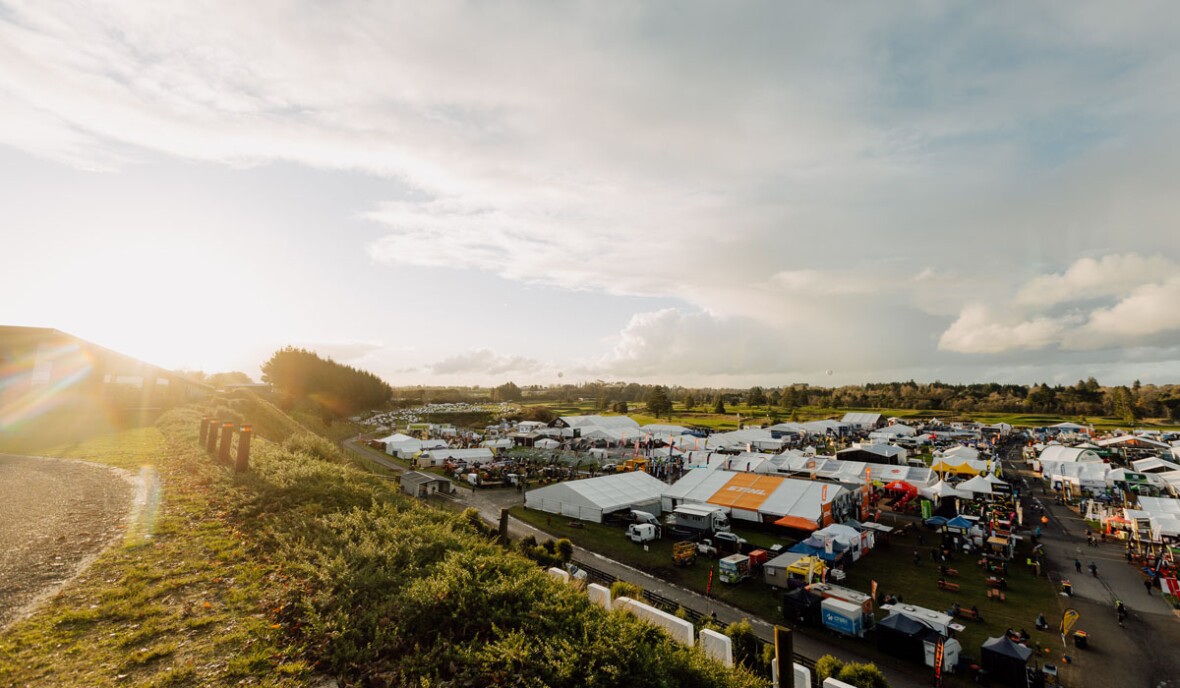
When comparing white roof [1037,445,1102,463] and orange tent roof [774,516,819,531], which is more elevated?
white roof [1037,445,1102,463]

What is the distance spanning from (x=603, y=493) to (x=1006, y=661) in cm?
1986

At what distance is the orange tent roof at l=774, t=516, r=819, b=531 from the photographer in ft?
83.6

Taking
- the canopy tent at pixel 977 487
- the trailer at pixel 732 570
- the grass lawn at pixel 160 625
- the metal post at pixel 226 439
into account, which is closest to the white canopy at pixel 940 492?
the canopy tent at pixel 977 487

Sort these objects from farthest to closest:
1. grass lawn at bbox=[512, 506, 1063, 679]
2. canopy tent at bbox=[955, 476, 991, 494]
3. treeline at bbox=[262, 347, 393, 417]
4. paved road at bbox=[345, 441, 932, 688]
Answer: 1. treeline at bbox=[262, 347, 393, 417]
2. canopy tent at bbox=[955, 476, 991, 494]
3. grass lawn at bbox=[512, 506, 1063, 679]
4. paved road at bbox=[345, 441, 932, 688]

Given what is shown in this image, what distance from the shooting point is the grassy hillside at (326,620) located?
5624mm

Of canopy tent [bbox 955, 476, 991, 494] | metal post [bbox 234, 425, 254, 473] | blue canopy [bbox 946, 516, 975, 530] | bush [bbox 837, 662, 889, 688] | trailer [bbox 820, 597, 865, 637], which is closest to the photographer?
bush [bbox 837, 662, 889, 688]

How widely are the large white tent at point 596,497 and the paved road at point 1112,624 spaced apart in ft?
61.5

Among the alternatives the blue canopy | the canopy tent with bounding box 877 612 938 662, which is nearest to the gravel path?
the canopy tent with bounding box 877 612 938 662

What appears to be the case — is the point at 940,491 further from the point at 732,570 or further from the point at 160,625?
the point at 160,625

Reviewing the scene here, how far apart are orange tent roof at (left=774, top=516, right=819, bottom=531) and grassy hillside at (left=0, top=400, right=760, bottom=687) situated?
20.8m

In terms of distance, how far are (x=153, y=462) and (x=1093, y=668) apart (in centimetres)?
2923

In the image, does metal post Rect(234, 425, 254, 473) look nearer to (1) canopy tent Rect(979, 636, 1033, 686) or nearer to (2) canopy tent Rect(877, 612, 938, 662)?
(2) canopy tent Rect(877, 612, 938, 662)

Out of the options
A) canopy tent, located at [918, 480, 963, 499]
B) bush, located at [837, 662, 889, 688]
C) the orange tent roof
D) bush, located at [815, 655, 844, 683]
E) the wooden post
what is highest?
the wooden post

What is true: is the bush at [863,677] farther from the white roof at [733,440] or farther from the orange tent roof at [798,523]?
the white roof at [733,440]
